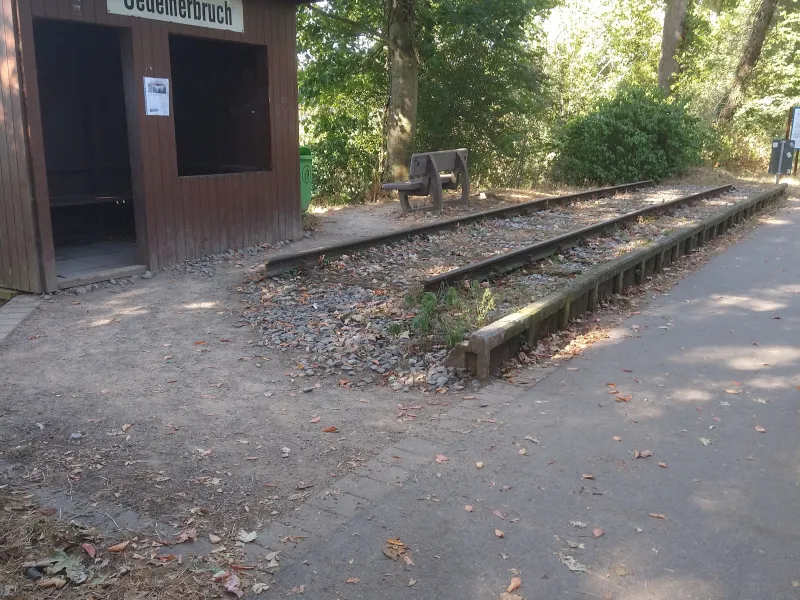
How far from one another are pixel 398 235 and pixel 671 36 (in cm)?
2065

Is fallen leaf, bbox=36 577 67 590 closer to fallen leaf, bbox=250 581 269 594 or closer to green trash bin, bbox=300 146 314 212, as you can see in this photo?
fallen leaf, bbox=250 581 269 594

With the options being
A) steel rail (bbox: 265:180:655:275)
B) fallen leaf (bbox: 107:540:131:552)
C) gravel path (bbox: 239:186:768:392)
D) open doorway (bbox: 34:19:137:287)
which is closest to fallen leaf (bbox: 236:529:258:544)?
fallen leaf (bbox: 107:540:131:552)

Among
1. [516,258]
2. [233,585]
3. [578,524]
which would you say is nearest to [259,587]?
[233,585]

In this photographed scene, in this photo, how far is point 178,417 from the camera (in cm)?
475

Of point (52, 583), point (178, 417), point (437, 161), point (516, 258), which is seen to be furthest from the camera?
point (437, 161)

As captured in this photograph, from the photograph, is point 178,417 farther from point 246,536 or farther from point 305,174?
point 305,174

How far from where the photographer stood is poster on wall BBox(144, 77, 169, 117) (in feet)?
28.2

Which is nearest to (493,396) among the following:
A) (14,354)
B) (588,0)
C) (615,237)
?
(14,354)

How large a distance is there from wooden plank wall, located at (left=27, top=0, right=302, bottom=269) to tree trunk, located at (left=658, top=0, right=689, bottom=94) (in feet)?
64.4

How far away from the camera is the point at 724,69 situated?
27953mm

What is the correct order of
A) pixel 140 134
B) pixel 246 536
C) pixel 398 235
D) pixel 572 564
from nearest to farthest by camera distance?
pixel 572 564, pixel 246 536, pixel 140 134, pixel 398 235

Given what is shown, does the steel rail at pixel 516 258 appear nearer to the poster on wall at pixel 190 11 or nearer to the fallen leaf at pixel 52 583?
the poster on wall at pixel 190 11

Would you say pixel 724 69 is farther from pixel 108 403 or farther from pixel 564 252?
pixel 108 403

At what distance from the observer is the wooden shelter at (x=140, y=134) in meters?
7.59
